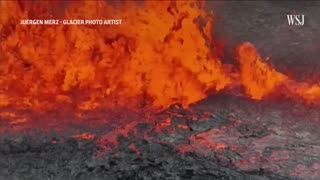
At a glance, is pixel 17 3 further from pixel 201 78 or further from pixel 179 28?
pixel 201 78

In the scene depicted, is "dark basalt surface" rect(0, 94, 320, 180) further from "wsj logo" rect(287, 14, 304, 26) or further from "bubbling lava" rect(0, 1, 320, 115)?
"wsj logo" rect(287, 14, 304, 26)

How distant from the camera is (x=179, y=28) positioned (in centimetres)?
369

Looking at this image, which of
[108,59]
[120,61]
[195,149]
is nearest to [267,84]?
[195,149]

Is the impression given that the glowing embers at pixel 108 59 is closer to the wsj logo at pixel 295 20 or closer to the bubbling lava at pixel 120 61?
the bubbling lava at pixel 120 61

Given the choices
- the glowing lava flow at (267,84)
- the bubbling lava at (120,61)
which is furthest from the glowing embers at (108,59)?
the glowing lava flow at (267,84)

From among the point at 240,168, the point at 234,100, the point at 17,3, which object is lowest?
the point at 240,168

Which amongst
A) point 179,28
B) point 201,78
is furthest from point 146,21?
point 201,78

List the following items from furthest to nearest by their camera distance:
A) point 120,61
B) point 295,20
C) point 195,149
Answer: point 295,20, point 120,61, point 195,149

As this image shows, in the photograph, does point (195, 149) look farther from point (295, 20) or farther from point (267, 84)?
point (295, 20)

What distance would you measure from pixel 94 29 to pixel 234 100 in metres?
1.34

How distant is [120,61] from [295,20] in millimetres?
1588

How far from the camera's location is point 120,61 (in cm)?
369

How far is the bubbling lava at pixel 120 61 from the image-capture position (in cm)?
365

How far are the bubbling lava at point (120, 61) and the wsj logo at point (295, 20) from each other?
45 cm
